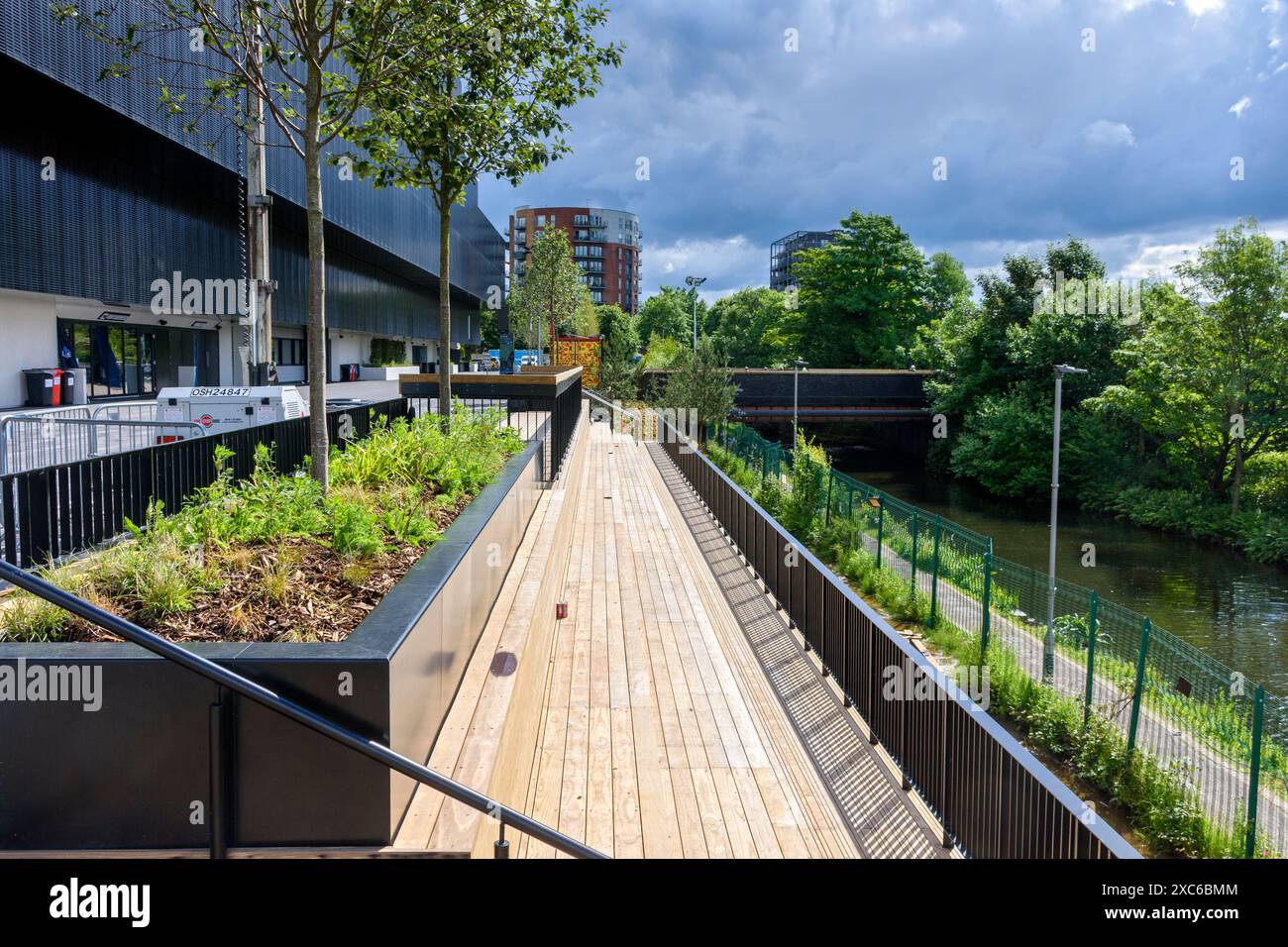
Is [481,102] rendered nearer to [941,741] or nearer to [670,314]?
[941,741]

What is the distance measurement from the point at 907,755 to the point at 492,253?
75.6 meters

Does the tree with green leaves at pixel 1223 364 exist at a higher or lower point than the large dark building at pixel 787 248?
lower

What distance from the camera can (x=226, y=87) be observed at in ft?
28.6

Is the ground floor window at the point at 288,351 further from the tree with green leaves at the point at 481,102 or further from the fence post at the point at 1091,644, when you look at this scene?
the fence post at the point at 1091,644

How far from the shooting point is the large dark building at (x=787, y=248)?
17656cm

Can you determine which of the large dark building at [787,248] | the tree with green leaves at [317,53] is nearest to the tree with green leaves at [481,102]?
the tree with green leaves at [317,53]

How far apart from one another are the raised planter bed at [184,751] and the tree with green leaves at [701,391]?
114 feet

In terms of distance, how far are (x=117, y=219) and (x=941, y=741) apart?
25.8 meters

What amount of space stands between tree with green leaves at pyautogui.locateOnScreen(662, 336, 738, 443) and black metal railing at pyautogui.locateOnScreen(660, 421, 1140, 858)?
28.1 m

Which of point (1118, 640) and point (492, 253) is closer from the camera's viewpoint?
point (1118, 640)

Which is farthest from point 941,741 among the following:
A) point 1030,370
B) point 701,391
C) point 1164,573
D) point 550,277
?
point 550,277
